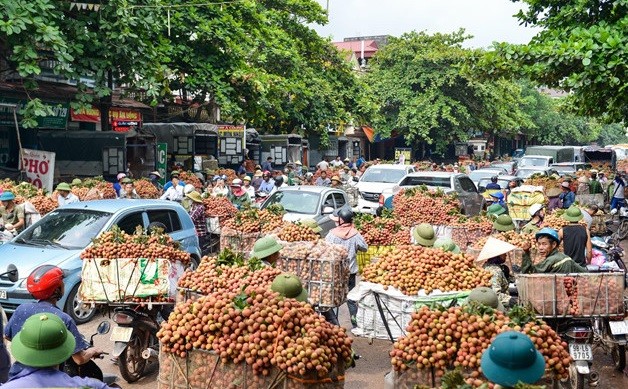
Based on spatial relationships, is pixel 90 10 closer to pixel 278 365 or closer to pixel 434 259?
pixel 434 259

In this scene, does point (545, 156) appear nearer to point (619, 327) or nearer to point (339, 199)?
point (339, 199)

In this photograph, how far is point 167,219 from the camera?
39.8 feet

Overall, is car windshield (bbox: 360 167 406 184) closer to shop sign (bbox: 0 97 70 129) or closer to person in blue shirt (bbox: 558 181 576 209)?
person in blue shirt (bbox: 558 181 576 209)

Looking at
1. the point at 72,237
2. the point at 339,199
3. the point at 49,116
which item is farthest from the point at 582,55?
the point at 49,116

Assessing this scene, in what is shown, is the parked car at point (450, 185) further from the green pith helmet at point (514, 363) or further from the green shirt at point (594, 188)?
the green pith helmet at point (514, 363)

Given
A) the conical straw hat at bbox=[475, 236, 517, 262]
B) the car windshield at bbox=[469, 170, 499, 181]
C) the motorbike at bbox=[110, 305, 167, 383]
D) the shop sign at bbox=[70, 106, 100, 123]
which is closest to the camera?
the motorbike at bbox=[110, 305, 167, 383]

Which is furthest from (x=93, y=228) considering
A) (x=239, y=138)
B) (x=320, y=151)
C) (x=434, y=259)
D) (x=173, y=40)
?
(x=320, y=151)

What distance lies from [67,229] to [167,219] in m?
1.73

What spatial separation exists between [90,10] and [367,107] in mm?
20311

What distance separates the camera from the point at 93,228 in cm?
1078

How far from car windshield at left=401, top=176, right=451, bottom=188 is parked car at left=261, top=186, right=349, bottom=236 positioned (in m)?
4.92

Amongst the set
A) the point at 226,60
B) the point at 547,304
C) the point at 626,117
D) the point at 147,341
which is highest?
the point at 226,60

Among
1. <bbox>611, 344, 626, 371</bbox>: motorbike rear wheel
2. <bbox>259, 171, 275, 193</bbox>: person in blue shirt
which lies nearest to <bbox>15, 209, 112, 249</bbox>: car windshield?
<bbox>611, 344, 626, 371</bbox>: motorbike rear wheel

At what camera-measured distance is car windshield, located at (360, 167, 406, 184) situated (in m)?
24.2
